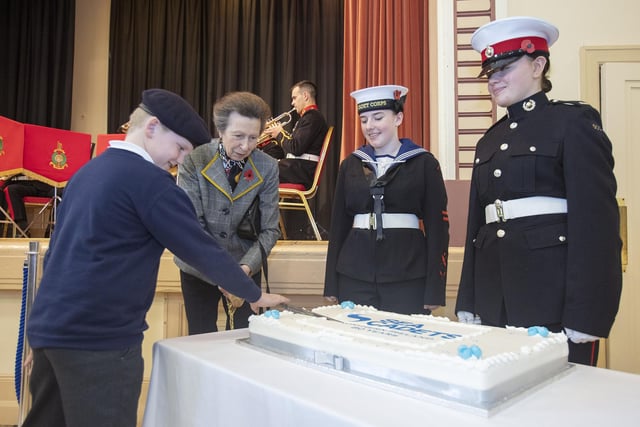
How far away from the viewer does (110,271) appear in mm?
1125

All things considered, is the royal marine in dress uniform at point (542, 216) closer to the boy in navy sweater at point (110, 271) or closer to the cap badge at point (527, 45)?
the cap badge at point (527, 45)

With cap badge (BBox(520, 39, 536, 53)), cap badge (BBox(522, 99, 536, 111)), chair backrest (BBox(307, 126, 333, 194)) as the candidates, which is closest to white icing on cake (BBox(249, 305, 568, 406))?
cap badge (BBox(522, 99, 536, 111))

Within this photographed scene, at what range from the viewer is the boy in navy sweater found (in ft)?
3.61

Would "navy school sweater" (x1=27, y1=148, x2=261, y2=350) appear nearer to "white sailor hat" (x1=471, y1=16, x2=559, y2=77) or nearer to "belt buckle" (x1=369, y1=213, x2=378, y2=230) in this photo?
"belt buckle" (x1=369, y1=213, x2=378, y2=230)

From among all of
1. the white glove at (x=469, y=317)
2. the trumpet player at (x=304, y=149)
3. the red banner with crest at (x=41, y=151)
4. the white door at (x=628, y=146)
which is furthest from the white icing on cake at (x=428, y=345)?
the red banner with crest at (x=41, y=151)

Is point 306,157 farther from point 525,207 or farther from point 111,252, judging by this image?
point 111,252

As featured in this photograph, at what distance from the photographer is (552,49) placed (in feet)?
10.6

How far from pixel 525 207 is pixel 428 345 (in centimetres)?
66

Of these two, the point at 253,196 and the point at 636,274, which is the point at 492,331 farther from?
the point at 636,274

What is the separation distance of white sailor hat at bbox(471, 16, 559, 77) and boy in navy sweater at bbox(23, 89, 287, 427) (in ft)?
2.93

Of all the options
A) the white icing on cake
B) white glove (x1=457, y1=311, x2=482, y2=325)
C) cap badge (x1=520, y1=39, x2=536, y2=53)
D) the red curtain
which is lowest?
white glove (x1=457, y1=311, x2=482, y2=325)

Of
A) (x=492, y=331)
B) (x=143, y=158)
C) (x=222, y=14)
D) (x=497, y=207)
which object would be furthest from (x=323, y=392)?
(x=222, y=14)

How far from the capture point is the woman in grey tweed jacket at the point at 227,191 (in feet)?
5.72

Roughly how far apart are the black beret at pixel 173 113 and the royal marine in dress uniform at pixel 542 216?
869 mm
